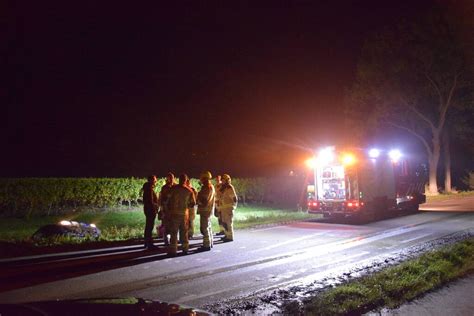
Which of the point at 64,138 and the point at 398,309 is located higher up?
the point at 64,138

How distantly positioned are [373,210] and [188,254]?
30.6ft

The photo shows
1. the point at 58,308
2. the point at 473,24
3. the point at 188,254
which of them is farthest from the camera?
the point at 473,24

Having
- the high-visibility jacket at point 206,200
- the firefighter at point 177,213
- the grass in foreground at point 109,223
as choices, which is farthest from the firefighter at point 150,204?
the grass in foreground at point 109,223

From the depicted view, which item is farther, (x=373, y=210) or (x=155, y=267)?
(x=373, y=210)

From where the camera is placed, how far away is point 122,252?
11.5 meters

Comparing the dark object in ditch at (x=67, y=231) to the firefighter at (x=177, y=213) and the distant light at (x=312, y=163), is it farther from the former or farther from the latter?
the distant light at (x=312, y=163)

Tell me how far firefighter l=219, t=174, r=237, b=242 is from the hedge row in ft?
14.2

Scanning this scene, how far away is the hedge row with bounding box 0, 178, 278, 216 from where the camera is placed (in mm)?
17625

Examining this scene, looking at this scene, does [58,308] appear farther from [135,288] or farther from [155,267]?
[155,267]

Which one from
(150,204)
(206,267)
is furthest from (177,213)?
(206,267)

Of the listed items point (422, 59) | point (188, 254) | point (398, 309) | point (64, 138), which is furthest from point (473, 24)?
point (398, 309)

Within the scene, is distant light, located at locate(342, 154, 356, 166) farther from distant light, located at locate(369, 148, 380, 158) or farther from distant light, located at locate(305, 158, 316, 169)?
distant light, located at locate(305, 158, 316, 169)

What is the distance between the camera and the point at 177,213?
36.6 feet

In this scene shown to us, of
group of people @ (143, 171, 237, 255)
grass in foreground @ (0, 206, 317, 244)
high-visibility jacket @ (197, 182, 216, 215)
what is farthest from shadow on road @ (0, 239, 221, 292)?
grass in foreground @ (0, 206, 317, 244)
